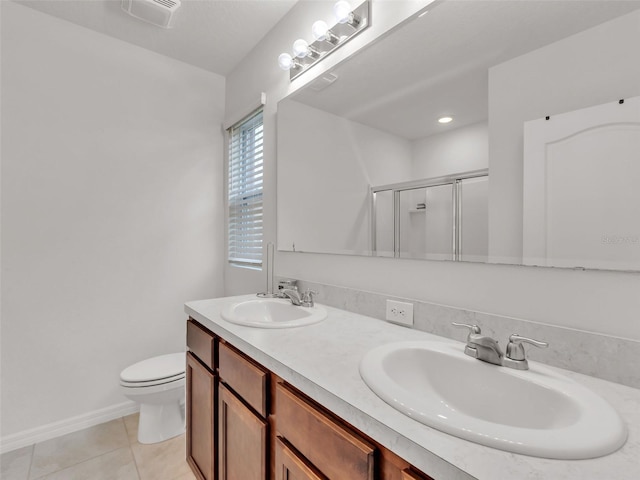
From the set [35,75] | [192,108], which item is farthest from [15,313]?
[192,108]

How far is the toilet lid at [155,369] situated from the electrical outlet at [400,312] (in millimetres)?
1337

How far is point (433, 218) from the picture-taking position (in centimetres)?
114

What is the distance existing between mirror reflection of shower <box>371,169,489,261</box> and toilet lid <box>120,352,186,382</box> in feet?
4.67

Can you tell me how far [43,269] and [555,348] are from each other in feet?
8.27

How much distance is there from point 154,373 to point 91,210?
1118mm

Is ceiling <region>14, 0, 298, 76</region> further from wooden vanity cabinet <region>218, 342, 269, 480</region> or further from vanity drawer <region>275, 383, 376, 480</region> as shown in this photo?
vanity drawer <region>275, 383, 376, 480</region>

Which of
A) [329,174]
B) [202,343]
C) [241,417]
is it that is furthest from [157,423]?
[329,174]

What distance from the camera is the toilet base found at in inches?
73.2

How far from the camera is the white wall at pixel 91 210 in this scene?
72.0 inches

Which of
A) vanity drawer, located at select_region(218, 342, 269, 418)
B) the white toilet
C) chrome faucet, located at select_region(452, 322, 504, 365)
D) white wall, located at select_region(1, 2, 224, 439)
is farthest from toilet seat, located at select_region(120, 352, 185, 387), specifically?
chrome faucet, located at select_region(452, 322, 504, 365)

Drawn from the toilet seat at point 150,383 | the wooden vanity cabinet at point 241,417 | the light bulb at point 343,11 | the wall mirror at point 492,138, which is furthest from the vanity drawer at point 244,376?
the light bulb at point 343,11

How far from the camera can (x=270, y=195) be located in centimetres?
204

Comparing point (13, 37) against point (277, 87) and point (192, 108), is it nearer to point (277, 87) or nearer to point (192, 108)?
point (192, 108)

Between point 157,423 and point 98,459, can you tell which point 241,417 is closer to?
point 157,423
